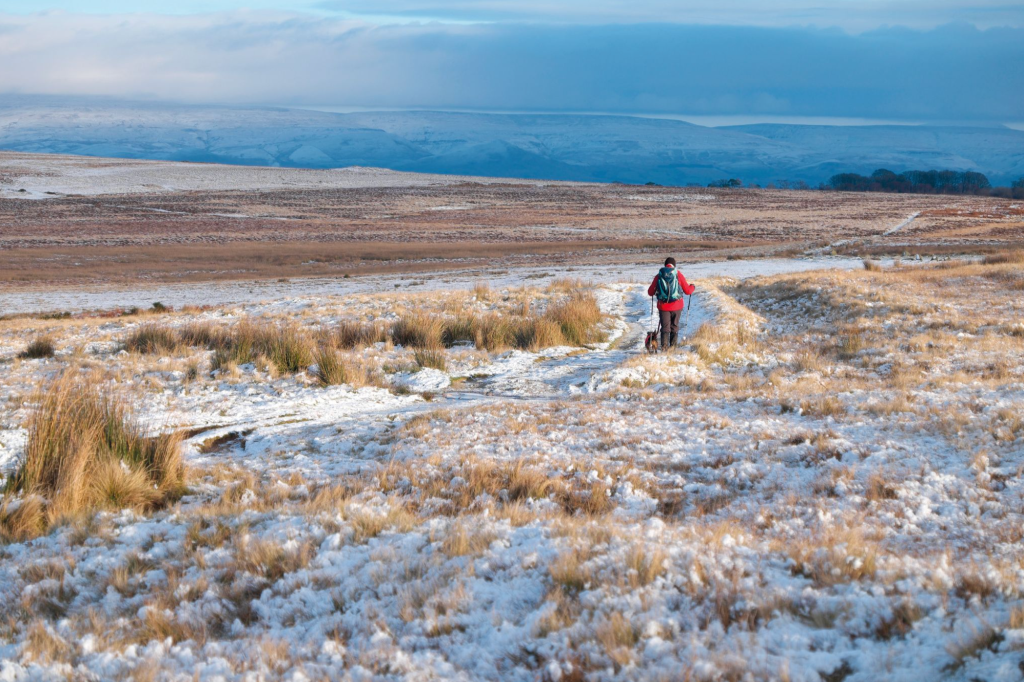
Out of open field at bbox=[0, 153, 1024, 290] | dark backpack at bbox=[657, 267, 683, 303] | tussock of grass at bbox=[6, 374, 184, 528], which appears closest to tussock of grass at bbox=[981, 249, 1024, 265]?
open field at bbox=[0, 153, 1024, 290]

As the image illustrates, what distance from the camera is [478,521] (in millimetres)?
5254

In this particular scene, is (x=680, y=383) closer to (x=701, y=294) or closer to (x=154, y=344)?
(x=154, y=344)

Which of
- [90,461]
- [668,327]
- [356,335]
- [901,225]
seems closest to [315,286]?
[356,335]

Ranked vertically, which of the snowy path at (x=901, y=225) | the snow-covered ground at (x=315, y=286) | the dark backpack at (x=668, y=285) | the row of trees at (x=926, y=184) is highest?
the row of trees at (x=926, y=184)

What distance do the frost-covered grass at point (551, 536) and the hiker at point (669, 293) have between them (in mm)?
2227

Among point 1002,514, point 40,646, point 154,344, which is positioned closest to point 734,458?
point 1002,514

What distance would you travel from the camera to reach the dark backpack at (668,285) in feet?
42.0

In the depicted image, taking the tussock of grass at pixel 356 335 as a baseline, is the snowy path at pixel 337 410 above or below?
below

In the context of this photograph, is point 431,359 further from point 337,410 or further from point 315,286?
point 315,286

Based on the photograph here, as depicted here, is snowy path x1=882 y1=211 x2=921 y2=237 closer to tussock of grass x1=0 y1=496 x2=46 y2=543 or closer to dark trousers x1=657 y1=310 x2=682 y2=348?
dark trousers x1=657 y1=310 x2=682 y2=348

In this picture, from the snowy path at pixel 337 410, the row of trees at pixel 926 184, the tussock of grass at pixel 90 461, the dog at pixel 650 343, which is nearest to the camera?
the tussock of grass at pixel 90 461

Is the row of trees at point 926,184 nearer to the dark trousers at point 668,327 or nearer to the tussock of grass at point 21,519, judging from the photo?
the dark trousers at point 668,327

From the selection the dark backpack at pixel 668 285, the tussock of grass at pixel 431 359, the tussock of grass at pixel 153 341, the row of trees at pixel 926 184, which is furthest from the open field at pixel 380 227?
the row of trees at pixel 926 184

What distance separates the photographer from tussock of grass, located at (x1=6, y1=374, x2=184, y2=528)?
6.04 m
